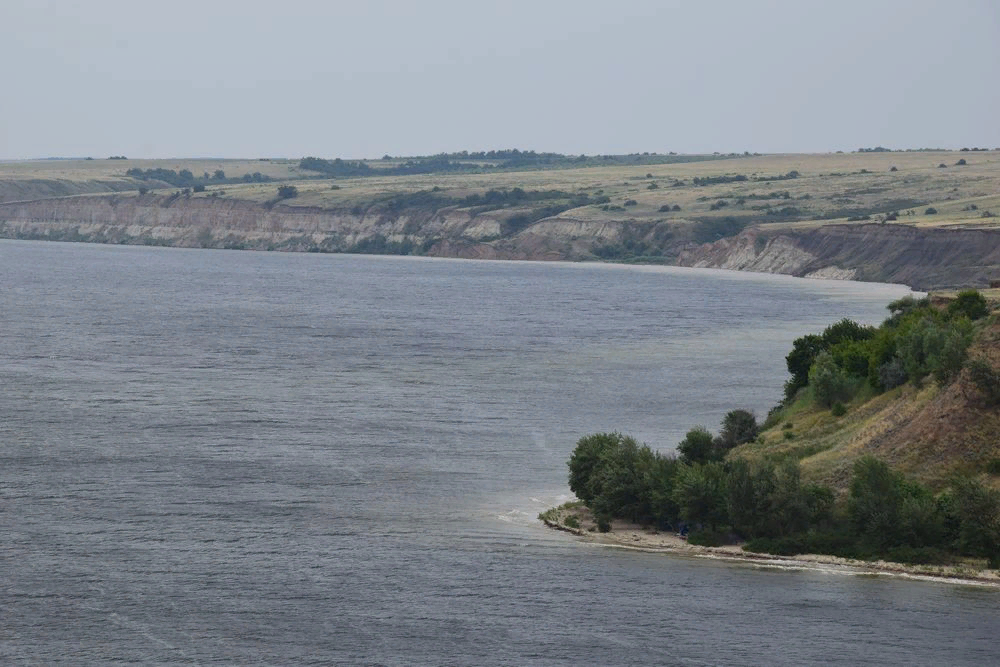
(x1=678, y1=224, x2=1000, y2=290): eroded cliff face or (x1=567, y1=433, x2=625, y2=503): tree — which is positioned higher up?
(x1=678, y1=224, x2=1000, y2=290): eroded cliff face

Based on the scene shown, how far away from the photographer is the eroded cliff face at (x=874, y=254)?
14950 centimetres

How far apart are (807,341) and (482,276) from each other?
111m

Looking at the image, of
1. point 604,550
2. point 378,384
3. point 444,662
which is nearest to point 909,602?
point 604,550

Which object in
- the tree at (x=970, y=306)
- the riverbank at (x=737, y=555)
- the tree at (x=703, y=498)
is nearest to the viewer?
the riverbank at (x=737, y=555)

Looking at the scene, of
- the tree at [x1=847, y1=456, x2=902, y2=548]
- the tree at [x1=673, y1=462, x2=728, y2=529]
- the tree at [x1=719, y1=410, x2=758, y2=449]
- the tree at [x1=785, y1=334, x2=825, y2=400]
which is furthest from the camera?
the tree at [x1=785, y1=334, x2=825, y2=400]

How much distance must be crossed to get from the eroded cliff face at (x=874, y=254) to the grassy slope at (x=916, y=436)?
83.6 meters

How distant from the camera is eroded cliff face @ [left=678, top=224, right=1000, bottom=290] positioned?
150 meters

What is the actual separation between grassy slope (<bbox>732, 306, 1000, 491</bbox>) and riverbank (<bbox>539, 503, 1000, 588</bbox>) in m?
4.17

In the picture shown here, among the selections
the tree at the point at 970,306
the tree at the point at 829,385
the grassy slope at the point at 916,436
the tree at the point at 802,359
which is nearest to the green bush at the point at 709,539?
the grassy slope at the point at 916,436

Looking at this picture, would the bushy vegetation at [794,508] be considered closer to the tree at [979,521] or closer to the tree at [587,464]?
the tree at [979,521]

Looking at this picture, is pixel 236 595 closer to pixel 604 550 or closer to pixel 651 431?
pixel 604 550

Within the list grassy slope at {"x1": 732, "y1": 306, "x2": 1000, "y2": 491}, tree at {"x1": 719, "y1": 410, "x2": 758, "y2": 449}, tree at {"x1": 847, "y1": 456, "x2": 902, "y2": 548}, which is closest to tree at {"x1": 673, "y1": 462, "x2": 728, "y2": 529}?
tree at {"x1": 847, "y1": 456, "x2": 902, "y2": 548}

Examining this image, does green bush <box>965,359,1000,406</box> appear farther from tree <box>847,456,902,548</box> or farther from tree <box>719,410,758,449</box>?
tree <box>719,410,758,449</box>

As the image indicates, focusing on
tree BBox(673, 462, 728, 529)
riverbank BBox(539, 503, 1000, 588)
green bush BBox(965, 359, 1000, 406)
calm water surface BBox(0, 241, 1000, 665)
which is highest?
green bush BBox(965, 359, 1000, 406)
